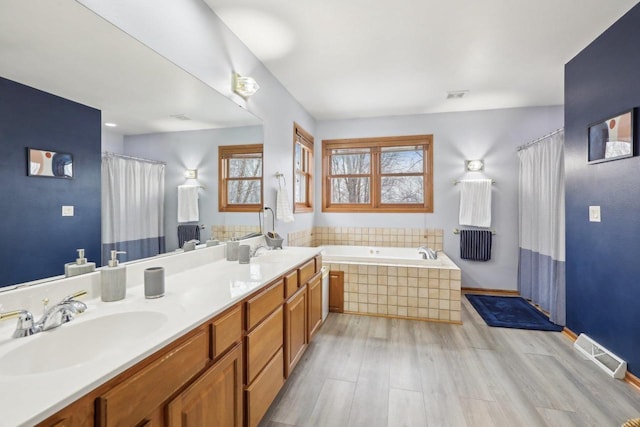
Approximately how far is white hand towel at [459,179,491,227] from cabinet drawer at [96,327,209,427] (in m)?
3.90

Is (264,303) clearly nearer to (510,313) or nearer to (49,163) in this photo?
(49,163)

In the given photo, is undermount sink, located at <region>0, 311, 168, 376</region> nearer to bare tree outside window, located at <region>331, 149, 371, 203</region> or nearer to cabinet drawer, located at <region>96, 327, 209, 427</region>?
cabinet drawer, located at <region>96, 327, 209, 427</region>

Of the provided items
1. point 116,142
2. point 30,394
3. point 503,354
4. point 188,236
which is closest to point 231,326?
point 30,394

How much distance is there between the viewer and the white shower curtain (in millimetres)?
3029

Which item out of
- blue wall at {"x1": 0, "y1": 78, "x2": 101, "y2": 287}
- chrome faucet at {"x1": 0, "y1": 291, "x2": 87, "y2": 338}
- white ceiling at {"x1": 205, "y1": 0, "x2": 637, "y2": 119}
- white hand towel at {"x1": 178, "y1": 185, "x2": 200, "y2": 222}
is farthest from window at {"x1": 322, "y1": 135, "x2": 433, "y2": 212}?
chrome faucet at {"x1": 0, "y1": 291, "x2": 87, "y2": 338}

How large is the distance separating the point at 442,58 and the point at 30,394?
3262 millimetres

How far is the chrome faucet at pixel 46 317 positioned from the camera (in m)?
0.87

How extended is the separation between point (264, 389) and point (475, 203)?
143 inches

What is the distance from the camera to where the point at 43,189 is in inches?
42.7

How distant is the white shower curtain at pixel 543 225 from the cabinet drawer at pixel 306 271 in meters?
2.53

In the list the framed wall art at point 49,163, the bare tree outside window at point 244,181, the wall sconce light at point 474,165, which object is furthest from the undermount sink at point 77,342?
the wall sconce light at point 474,165

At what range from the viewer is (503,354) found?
95.8 inches

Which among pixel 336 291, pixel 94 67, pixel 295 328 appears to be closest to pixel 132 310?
pixel 94 67

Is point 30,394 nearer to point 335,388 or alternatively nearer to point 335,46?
point 335,388
